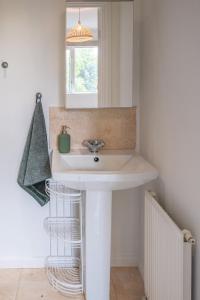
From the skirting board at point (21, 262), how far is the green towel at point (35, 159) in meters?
0.52

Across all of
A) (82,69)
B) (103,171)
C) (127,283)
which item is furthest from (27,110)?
(127,283)

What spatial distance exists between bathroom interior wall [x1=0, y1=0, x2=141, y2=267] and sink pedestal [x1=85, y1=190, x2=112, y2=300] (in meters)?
0.57

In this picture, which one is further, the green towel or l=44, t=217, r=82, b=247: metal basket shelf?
l=44, t=217, r=82, b=247: metal basket shelf

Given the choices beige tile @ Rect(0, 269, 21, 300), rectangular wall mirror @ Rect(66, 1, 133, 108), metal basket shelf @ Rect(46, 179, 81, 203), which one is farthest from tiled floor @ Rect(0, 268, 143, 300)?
rectangular wall mirror @ Rect(66, 1, 133, 108)

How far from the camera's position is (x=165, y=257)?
1.61 metres

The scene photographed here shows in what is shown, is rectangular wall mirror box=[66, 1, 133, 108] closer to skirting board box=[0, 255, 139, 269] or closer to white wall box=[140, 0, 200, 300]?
white wall box=[140, 0, 200, 300]

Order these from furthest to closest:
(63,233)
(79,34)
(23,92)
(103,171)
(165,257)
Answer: (63,233) → (23,92) → (79,34) → (103,171) → (165,257)

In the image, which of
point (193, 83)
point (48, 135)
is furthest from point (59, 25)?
point (193, 83)

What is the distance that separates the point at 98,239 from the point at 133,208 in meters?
0.64

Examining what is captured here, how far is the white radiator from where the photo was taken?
54.2 inches

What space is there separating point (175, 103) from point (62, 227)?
140 centimetres

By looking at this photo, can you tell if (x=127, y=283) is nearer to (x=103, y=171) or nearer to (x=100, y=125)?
(x=103, y=171)

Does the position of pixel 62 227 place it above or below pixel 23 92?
below

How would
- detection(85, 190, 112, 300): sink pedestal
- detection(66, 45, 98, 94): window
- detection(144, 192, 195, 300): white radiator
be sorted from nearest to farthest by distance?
detection(144, 192, 195, 300): white radiator < detection(85, 190, 112, 300): sink pedestal < detection(66, 45, 98, 94): window
